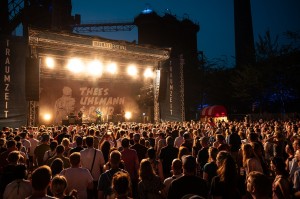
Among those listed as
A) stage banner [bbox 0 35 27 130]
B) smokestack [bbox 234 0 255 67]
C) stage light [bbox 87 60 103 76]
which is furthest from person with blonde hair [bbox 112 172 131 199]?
smokestack [bbox 234 0 255 67]

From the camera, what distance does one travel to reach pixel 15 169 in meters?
4.27

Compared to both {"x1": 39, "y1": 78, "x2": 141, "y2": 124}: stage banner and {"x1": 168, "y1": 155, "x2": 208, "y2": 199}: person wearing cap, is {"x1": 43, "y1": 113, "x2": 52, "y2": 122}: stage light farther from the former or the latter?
{"x1": 168, "y1": 155, "x2": 208, "y2": 199}: person wearing cap

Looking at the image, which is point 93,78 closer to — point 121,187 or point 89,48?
point 89,48

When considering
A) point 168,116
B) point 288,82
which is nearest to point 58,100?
point 168,116

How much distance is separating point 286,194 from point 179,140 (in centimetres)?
561

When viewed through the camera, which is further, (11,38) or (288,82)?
(288,82)

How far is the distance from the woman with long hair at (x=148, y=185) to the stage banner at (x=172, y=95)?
21679 millimetres

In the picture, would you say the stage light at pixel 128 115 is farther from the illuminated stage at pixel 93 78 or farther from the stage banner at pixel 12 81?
the stage banner at pixel 12 81

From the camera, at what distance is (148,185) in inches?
161

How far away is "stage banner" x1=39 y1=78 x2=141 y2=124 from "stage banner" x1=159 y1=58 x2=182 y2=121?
429 centimetres

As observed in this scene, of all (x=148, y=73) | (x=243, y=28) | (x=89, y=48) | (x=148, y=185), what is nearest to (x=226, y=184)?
(x=148, y=185)

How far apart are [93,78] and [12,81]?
9117mm

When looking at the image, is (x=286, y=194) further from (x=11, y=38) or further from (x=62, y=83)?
(x=62, y=83)

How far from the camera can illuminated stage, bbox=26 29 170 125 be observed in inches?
800
